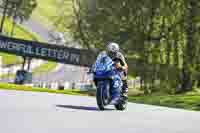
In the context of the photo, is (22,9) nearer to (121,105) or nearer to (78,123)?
(121,105)

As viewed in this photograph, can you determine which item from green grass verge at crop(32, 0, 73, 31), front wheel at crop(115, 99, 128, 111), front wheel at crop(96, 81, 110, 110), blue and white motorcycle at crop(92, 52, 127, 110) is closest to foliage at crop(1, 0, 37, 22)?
green grass verge at crop(32, 0, 73, 31)

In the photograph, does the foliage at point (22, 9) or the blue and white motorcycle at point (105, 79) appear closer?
the blue and white motorcycle at point (105, 79)

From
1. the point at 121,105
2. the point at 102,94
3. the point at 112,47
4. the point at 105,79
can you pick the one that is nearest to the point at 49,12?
the point at 121,105

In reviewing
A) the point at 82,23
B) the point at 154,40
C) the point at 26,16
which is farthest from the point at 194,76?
the point at 26,16

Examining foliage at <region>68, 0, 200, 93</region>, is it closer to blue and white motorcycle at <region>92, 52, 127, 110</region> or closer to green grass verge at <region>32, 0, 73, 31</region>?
green grass verge at <region>32, 0, 73, 31</region>

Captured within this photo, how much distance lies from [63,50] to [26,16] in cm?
6267

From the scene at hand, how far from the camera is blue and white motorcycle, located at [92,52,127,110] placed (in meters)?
14.6

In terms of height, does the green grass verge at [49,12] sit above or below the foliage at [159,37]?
above

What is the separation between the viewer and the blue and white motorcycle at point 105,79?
48.0 ft

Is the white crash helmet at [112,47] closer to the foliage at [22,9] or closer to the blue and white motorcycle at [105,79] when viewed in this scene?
the blue and white motorcycle at [105,79]

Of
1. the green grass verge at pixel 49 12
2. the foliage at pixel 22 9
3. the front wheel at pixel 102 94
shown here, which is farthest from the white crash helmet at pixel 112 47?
the foliage at pixel 22 9

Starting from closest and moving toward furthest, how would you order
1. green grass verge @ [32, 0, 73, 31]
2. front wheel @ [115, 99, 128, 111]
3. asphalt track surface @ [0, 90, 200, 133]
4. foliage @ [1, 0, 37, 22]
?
1. asphalt track surface @ [0, 90, 200, 133]
2. front wheel @ [115, 99, 128, 111]
3. green grass verge @ [32, 0, 73, 31]
4. foliage @ [1, 0, 37, 22]

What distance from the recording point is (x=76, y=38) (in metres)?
47.7

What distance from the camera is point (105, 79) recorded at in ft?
48.5
